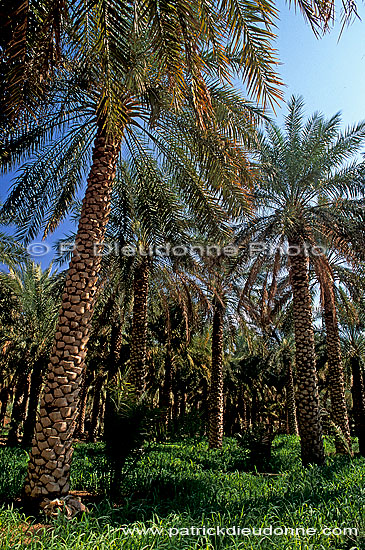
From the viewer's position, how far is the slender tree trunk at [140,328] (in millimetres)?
12844

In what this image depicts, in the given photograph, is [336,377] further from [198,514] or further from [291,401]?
[198,514]

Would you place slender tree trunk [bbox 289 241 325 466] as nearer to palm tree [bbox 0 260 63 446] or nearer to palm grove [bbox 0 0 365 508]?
palm grove [bbox 0 0 365 508]

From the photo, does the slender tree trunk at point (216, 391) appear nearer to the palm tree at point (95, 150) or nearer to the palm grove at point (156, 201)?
the palm grove at point (156, 201)

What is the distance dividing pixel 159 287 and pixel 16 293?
6.10m

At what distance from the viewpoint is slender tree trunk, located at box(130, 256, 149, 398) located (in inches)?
506

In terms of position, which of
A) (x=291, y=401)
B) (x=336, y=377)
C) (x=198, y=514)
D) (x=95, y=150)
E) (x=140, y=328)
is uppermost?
(x=95, y=150)

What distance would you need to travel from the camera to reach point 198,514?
5289 mm

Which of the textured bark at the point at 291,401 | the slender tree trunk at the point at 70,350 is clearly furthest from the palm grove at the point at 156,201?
the textured bark at the point at 291,401

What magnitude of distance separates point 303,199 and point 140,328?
711 centimetres

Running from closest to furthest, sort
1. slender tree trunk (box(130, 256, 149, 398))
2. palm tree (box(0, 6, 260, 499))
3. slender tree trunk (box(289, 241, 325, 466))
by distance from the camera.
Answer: palm tree (box(0, 6, 260, 499)) < slender tree trunk (box(289, 241, 325, 466)) < slender tree trunk (box(130, 256, 149, 398))

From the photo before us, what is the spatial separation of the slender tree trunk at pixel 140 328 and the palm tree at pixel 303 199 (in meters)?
3.78

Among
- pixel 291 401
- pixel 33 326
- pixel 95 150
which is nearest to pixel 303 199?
pixel 95 150

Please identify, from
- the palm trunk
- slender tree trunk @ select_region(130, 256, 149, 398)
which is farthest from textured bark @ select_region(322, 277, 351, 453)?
the palm trunk

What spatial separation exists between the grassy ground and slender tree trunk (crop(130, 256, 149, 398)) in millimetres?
4540
